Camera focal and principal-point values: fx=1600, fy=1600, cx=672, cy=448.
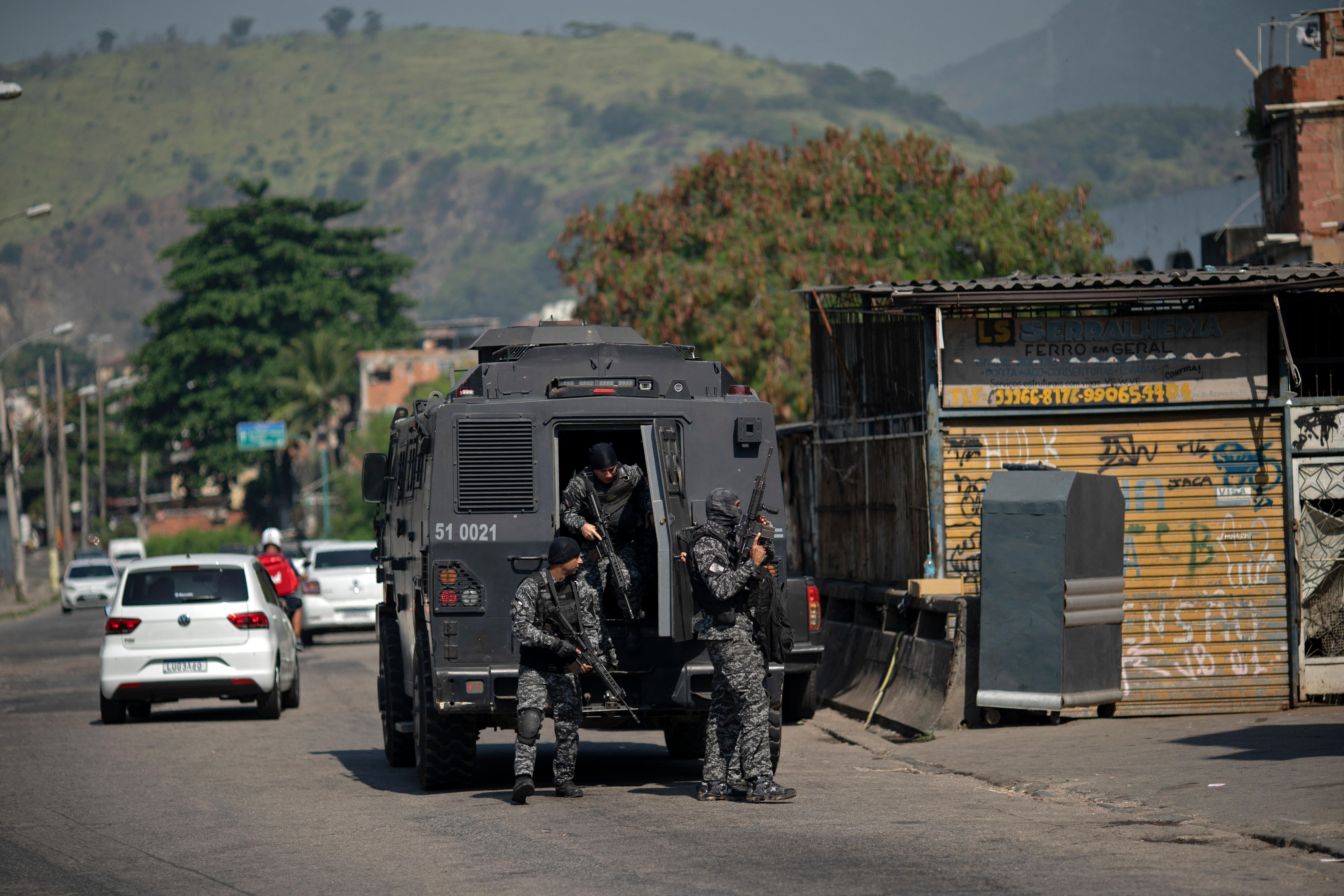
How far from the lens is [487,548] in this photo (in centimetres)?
1046

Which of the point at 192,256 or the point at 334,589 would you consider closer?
the point at 334,589

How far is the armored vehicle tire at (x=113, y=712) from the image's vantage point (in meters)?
16.9

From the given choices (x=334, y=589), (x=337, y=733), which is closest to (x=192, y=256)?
(x=334, y=589)

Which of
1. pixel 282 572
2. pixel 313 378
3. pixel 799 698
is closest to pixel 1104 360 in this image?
pixel 799 698

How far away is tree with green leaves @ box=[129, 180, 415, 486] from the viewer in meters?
85.0

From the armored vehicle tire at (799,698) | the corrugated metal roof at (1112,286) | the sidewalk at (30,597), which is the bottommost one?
the sidewalk at (30,597)

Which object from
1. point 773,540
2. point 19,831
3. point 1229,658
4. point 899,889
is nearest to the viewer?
point 899,889

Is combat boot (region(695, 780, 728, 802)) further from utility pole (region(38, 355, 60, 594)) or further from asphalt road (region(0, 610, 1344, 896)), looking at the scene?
utility pole (region(38, 355, 60, 594))

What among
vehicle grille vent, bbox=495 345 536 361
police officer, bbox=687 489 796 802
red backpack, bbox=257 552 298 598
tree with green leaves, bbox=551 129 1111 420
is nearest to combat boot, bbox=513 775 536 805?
police officer, bbox=687 489 796 802

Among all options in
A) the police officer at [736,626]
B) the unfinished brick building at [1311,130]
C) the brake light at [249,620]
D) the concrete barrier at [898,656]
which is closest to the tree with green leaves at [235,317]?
the unfinished brick building at [1311,130]

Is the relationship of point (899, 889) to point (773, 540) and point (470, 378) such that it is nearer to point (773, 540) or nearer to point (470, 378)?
point (773, 540)

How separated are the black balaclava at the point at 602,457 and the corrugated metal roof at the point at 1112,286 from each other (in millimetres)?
3580

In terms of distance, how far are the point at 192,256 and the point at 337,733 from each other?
257 ft

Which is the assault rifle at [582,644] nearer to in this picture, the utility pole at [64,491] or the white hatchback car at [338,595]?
the white hatchback car at [338,595]
